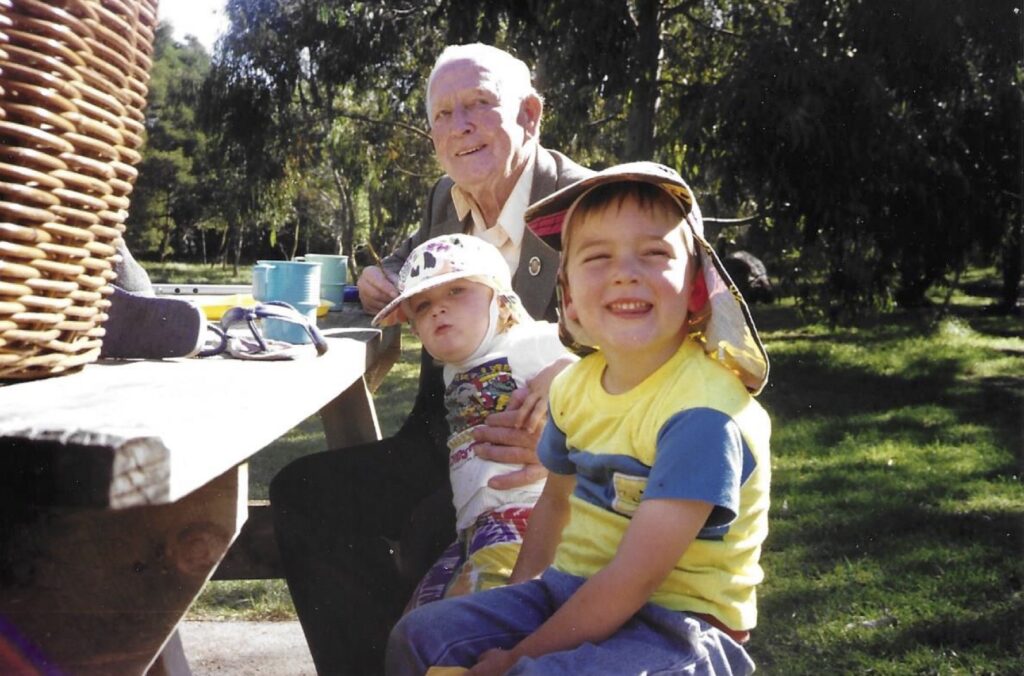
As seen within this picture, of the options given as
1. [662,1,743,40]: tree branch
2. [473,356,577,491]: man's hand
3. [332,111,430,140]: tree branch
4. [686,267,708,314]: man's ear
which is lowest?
[473,356,577,491]: man's hand

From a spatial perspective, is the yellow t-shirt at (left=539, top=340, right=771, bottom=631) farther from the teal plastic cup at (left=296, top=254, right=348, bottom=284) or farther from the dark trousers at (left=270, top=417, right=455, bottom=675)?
the teal plastic cup at (left=296, top=254, right=348, bottom=284)

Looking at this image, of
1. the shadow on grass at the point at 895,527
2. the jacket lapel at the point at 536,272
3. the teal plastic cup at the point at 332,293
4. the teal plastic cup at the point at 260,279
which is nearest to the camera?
the jacket lapel at the point at 536,272

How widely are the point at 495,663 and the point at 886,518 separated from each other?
388 centimetres

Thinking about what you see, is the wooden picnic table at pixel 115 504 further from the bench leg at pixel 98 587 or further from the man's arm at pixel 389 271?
the man's arm at pixel 389 271

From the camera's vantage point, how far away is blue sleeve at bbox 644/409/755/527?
4.70 ft

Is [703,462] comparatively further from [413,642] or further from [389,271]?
[389,271]

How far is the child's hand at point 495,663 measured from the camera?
1.51 metres

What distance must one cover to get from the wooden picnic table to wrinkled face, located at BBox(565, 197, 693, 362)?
1.62 feet

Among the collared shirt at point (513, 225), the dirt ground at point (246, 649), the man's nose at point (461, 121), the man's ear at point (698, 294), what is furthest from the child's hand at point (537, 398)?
the dirt ground at point (246, 649)

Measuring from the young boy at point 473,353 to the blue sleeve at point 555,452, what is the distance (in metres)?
0.41

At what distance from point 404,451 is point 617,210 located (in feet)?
4.02

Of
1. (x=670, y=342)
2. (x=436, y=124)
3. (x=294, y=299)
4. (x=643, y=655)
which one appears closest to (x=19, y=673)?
(x=643, y=655)

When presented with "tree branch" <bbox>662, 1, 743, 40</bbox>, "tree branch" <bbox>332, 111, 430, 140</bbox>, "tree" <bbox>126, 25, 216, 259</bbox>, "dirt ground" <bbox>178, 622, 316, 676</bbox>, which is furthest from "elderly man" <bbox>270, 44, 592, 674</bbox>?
"tree" <bbox>126, 25, 216, 259</bbox>

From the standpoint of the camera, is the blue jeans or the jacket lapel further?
the jacket lapel
